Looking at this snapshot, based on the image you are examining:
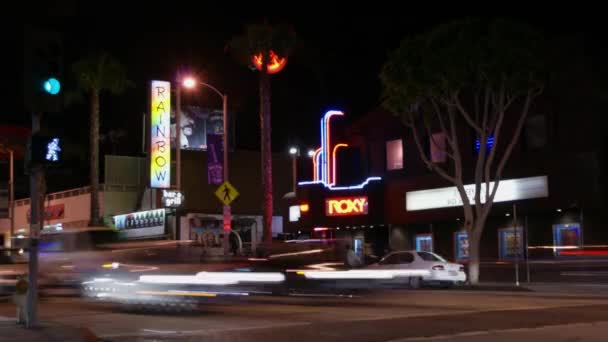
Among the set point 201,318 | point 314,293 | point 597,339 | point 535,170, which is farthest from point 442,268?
point 597,339

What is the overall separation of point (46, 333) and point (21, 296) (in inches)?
57.2

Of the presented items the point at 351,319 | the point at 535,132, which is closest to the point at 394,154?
the point at 535,132

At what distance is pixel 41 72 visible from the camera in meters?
13.2

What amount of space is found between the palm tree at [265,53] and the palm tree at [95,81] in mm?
12538

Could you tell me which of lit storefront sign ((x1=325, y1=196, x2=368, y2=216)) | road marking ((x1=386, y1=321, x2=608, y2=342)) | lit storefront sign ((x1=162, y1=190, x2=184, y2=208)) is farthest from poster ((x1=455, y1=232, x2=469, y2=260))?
road marking ((x1=386, y1=321, x2=608, y2=342))

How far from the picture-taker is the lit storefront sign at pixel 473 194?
3172 cm

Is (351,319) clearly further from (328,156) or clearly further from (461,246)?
(328,156)

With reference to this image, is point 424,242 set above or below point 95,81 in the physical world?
below

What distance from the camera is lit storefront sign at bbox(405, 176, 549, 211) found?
1249 inches

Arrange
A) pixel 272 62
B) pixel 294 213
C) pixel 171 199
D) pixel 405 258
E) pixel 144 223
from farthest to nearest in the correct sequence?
pixel 144 223
pixel 294 213
pixel 171 199
pixel 272 62
pixel 405 258

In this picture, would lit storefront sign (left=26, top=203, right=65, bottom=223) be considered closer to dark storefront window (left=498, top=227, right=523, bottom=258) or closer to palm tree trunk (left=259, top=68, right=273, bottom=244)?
palm tree trunk (left=259, top=68, right=273, bottom=244)

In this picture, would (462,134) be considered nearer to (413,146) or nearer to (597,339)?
(413,146)

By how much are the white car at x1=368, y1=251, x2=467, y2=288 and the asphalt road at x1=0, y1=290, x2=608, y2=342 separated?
5.59 m

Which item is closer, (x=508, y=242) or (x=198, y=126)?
(x=508, y=242)
